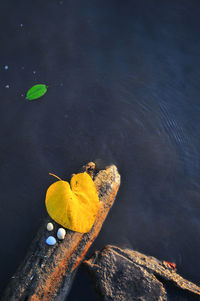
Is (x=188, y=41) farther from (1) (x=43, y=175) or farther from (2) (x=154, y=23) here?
(1) (x=43, y=175)

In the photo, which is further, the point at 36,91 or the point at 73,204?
the point at 36,91

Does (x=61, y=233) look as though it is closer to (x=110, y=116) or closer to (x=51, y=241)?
(x=51, y=241)

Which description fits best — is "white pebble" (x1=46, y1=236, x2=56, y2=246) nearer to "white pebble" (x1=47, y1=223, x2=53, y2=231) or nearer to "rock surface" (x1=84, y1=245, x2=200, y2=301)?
"white pebble" (x1=47, y1=223, x2=53, y2=231)

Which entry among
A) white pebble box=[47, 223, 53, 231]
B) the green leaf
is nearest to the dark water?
the green leaf

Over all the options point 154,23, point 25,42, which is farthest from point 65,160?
point 154,23

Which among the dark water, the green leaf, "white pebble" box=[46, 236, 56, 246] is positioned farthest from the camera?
the green leaf

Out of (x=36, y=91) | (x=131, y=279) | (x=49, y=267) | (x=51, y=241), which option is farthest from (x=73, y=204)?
(x=36, y=91)
